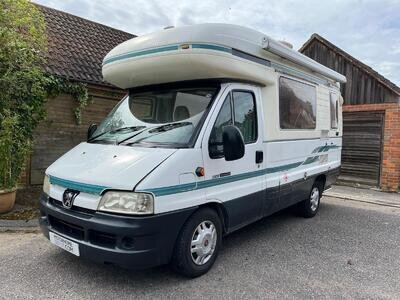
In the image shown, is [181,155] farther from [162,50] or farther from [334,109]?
[334,109]

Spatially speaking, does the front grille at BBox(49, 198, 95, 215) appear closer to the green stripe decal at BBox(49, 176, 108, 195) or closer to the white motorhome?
the white motorhome

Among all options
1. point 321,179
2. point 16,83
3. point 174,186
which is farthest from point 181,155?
point 321,179

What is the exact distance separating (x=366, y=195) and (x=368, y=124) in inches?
86.6

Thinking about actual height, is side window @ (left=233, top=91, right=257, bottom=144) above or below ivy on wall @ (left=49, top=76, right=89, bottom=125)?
below

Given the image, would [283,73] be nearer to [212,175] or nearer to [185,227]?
[212,175]

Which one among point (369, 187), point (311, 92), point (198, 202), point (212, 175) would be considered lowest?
point (369, 187)

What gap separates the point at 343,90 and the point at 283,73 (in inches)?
252

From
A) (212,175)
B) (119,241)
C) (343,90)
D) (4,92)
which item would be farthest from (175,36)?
(343,90)

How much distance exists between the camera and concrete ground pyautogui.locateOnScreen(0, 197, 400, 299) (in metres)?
3.66

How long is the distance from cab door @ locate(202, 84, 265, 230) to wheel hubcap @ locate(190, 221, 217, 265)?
12.7 inches

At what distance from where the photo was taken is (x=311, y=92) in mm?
6344

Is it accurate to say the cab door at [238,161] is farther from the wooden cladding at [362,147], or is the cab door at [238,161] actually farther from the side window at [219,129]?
the wooden cladding at [362,147]

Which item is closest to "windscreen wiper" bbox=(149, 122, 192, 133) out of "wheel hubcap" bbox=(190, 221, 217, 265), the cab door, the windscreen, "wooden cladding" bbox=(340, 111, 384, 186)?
the windscreen

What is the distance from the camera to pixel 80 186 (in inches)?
143
